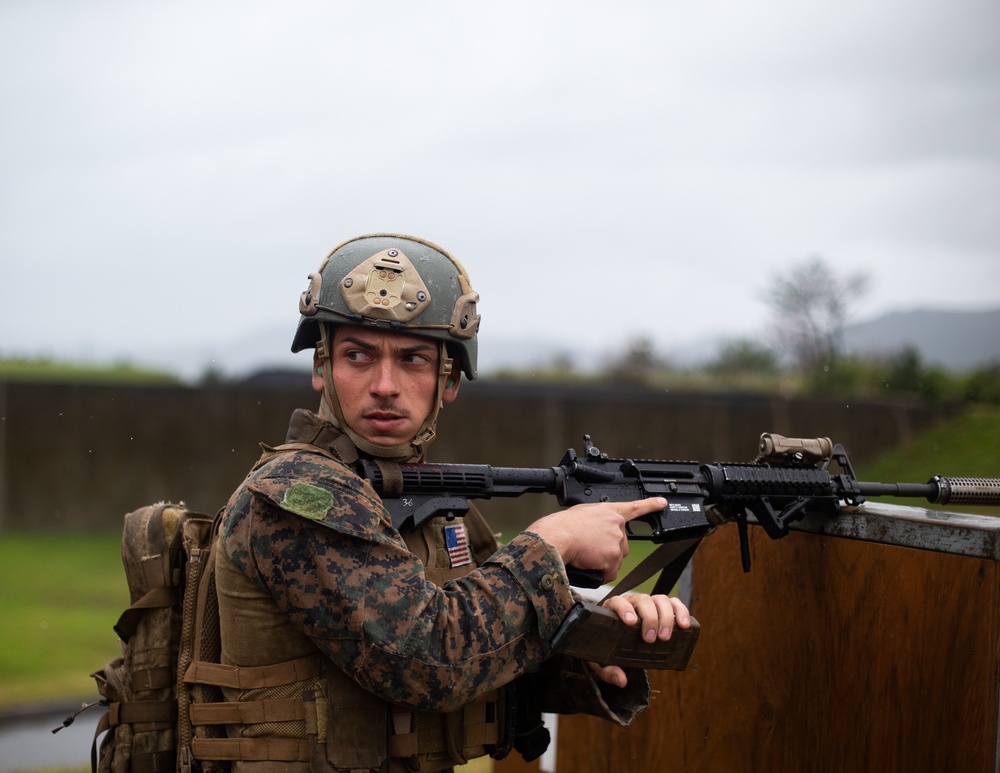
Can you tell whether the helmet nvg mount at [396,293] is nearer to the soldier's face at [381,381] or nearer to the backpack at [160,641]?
the soldier's face at [381,381]

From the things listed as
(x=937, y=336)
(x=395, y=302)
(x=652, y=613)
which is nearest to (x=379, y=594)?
(x=652, y=613)

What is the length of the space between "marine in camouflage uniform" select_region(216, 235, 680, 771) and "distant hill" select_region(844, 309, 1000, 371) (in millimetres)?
4829

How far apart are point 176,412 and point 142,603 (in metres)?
7.76

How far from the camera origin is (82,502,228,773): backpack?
3143mm

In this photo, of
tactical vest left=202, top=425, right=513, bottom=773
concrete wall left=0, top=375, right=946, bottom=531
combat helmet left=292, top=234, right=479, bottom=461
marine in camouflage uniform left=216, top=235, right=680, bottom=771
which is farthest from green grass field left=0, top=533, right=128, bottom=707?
combat helmet left=292, top=234, right=479, bottom=461

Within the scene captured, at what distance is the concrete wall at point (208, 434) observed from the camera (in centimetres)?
973

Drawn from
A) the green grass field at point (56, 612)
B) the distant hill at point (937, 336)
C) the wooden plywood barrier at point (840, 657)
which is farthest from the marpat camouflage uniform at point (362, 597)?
the green grass field at point (56, 612)

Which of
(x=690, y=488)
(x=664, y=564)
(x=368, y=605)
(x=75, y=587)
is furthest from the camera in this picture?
(x=75, y=587)

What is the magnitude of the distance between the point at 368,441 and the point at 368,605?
0.68 m

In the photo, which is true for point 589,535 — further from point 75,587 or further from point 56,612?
point 75,587

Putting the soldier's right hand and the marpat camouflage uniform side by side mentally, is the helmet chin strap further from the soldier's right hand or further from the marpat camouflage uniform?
the soldier's right hand

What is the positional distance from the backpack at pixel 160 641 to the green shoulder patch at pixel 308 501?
0.58 meters

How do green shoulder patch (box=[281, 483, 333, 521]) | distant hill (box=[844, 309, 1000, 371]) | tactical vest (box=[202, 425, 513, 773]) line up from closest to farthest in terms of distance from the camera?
1. green shoulder patch (box=[281, 483, 333, 521])
2. tactical vest (box=[202, 425, 513, 773])
3. distant hill (box=[844, 309, 1000, 371])

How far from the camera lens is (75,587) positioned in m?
10.1
